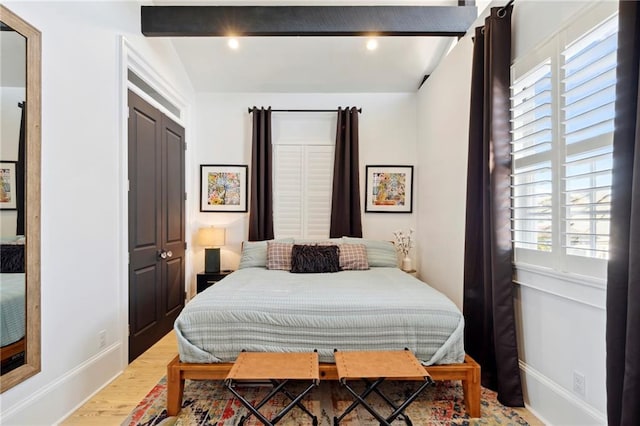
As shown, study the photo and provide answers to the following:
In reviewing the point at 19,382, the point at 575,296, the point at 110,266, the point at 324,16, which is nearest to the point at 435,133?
the point at 324,16

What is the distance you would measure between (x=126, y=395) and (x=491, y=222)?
2.75m

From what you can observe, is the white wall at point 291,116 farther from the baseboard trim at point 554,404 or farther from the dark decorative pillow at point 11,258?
the dark decorative pillow at point 11,258

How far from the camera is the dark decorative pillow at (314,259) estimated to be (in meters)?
3.17

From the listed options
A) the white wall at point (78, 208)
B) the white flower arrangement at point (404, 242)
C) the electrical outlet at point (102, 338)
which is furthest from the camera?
the white flower arrangement at point (404, 242)

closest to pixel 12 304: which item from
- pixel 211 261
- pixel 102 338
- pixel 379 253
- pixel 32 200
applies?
pixel 32 200

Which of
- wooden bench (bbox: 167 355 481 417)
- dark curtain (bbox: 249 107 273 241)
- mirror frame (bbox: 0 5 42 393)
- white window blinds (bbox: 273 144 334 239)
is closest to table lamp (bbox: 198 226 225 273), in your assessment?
dark curtain (bbox: 249 107 273 241)

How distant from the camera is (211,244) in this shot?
3.76m

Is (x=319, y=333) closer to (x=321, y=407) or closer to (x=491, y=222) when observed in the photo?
(x=321, y=407)

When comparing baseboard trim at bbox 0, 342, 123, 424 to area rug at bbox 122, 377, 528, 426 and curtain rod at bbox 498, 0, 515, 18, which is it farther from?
curtain rod at bbox 498, 0, 515, 18

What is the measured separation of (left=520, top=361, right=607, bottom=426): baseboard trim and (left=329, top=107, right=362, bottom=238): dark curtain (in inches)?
91.0

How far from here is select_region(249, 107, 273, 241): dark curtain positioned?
13.0 feet

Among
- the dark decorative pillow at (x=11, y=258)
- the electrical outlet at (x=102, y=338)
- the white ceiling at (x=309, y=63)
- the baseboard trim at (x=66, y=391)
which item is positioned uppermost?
the white ceiling at (x=309, y=63)

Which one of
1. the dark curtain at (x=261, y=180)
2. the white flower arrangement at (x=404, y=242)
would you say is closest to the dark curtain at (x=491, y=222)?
the white flower arrangement at (x=404, y=242)

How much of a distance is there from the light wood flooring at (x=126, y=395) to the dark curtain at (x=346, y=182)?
7.49 feet
